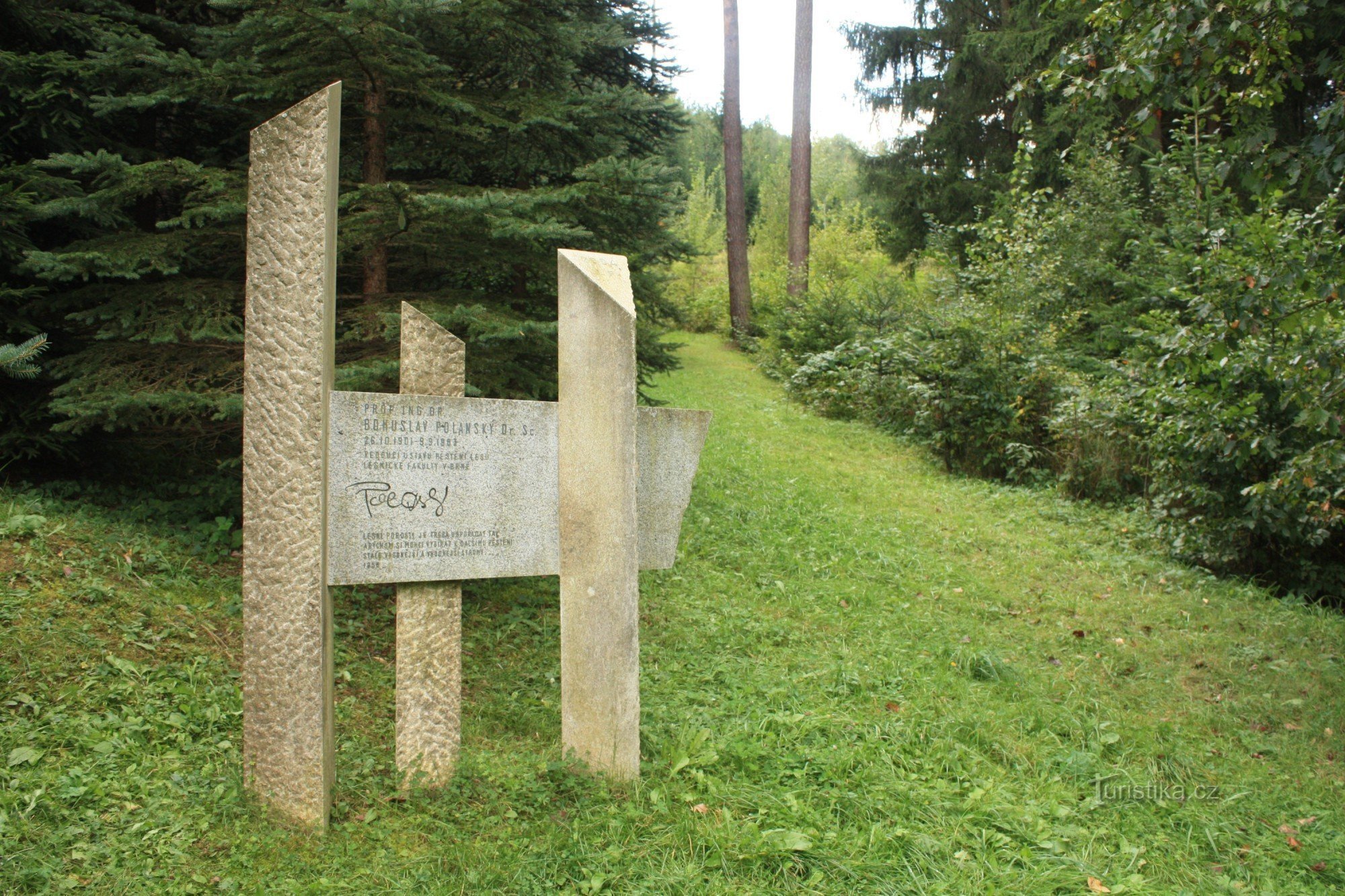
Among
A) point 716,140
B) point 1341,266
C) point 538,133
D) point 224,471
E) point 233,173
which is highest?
point 716,140

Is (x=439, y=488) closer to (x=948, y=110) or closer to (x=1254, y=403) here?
(x=1254, y=403)

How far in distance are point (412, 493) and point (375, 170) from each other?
10.4 ft

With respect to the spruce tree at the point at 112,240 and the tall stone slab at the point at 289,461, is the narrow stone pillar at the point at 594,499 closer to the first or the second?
the tall stone slab at the point at 289,461

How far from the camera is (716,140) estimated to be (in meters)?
54.9

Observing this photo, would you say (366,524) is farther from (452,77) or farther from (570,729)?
(452,77)

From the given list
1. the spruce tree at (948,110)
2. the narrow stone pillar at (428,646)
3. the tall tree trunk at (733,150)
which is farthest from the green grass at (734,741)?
the tall tree trunk at (733,150)

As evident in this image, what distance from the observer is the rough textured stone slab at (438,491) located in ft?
10.8

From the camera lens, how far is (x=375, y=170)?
5.73 metres

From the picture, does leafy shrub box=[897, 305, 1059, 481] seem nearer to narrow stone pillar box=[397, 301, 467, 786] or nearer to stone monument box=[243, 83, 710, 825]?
stone monument box=[243, 83, 710, 825]

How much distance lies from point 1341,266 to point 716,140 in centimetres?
5304

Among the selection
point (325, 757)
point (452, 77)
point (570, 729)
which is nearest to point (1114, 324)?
point (452, 77)

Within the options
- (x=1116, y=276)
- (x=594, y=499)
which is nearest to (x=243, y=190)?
(x=594, y=499)
